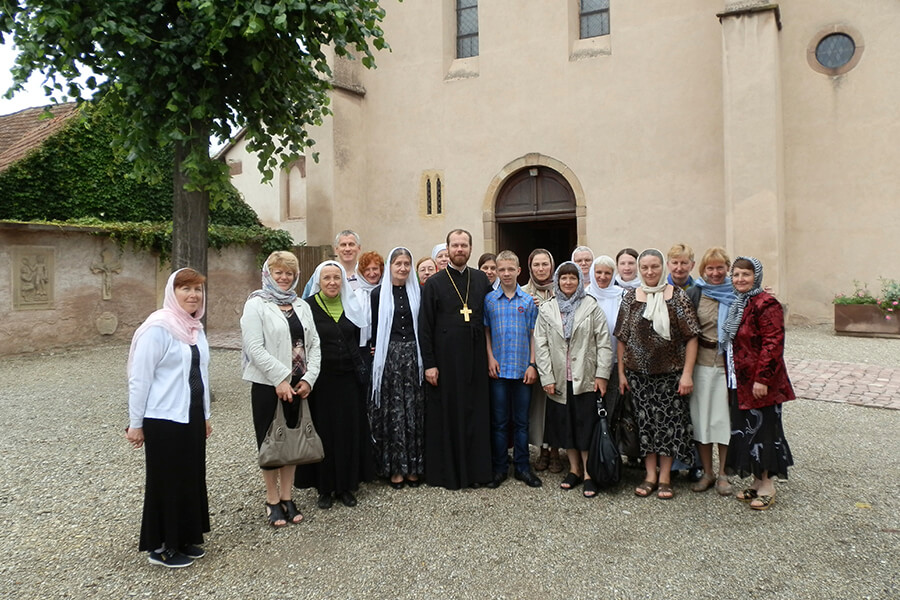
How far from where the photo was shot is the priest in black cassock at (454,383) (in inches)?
167

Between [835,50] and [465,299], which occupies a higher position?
[835,50]

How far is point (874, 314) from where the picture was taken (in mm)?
10625

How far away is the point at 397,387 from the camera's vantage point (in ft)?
14.1

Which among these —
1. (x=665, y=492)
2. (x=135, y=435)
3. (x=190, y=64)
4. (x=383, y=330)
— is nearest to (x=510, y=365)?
(x=383, y=330)

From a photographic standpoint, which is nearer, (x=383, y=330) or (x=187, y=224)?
(x=383, y=330)

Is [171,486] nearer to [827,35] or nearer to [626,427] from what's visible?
[626,427]

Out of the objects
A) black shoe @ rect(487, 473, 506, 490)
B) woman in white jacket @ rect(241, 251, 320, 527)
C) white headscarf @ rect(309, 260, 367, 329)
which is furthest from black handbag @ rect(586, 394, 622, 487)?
woman in white jacket @ rect(241, 251, 320, 527)

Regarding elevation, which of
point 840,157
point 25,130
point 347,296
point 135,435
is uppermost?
point 25,130

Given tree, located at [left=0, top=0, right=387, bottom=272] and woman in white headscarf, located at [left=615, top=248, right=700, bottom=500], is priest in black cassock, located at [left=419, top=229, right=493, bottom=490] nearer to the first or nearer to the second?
woman in white headscarf, located at [left=615, top=248, right=700, bottom=500]

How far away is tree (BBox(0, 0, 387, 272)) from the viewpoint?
5.42 metres

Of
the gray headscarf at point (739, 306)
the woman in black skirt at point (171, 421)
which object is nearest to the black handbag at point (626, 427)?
the gray headscarf at point (739, 306)

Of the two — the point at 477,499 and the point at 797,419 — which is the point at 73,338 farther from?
the point at 797,419

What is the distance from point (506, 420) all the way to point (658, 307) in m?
1.31

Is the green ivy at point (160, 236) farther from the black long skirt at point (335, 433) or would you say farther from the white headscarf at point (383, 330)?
the black long skirt at point (335, 433)
